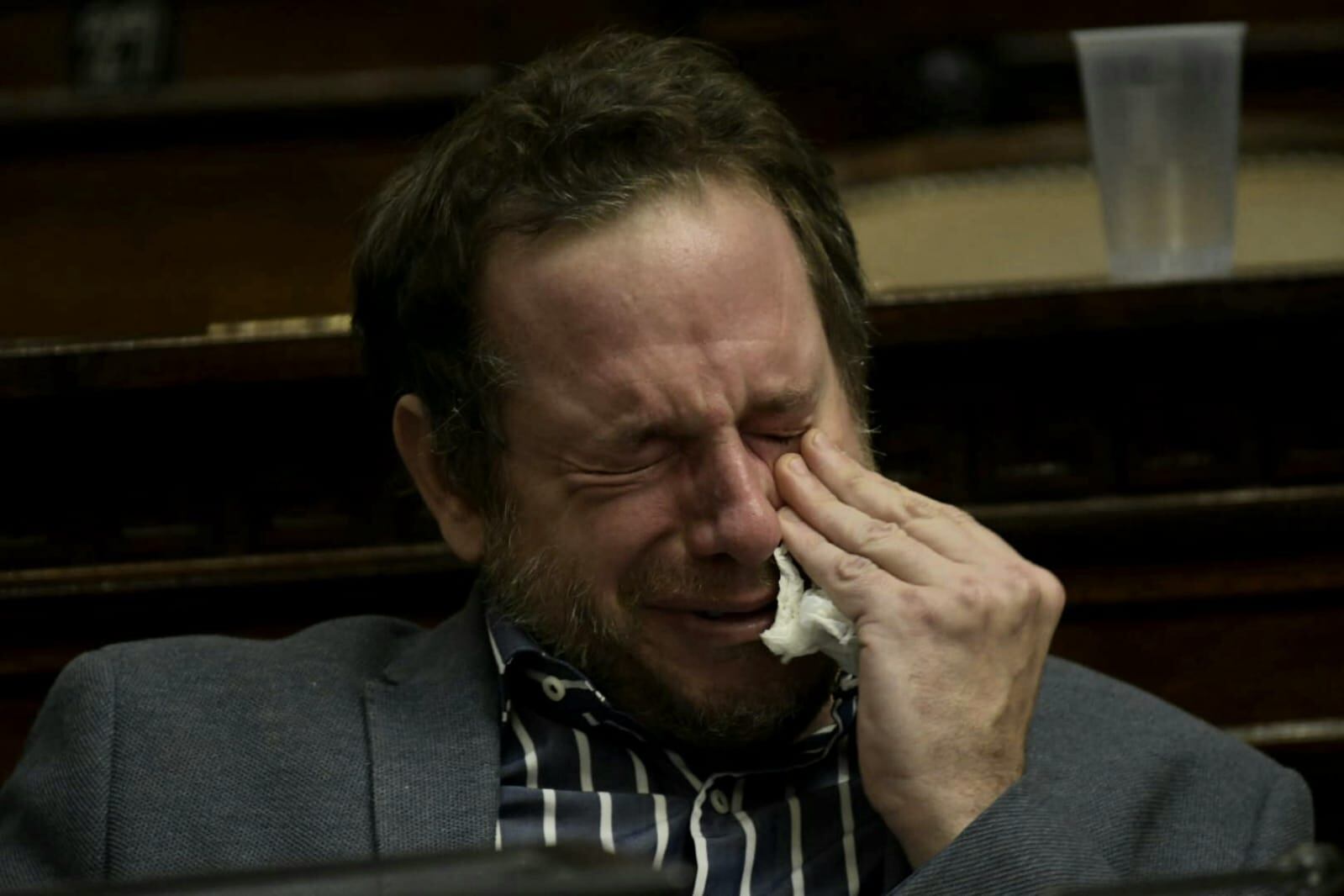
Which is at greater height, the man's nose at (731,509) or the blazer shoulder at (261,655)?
the man's nose at (731,509)

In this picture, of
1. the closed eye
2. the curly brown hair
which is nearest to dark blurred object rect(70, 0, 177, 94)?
the curly brown hair

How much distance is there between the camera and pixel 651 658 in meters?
1.72

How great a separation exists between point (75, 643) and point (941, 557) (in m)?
0.96

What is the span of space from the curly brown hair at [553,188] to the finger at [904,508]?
12 cm

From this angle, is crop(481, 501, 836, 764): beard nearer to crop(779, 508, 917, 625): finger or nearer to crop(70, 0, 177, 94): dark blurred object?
crop(779, 508, 917, 625): finger

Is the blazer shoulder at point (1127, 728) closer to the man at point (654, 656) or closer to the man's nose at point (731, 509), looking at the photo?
the man at point (654, 656)

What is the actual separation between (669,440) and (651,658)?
0.19 meters

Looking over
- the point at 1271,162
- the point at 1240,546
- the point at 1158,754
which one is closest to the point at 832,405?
the point at 1158,754

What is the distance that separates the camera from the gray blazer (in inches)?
63.7

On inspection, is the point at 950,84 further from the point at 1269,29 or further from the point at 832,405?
the point at 832,405

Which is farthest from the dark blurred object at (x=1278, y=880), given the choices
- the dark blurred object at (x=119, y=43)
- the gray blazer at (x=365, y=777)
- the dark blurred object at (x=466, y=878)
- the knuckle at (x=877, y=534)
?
the dark blurred object at (x=119, y=43)

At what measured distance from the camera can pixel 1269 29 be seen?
11.8 ft

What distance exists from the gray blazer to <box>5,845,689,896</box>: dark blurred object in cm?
76

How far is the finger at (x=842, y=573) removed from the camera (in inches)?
64.6
